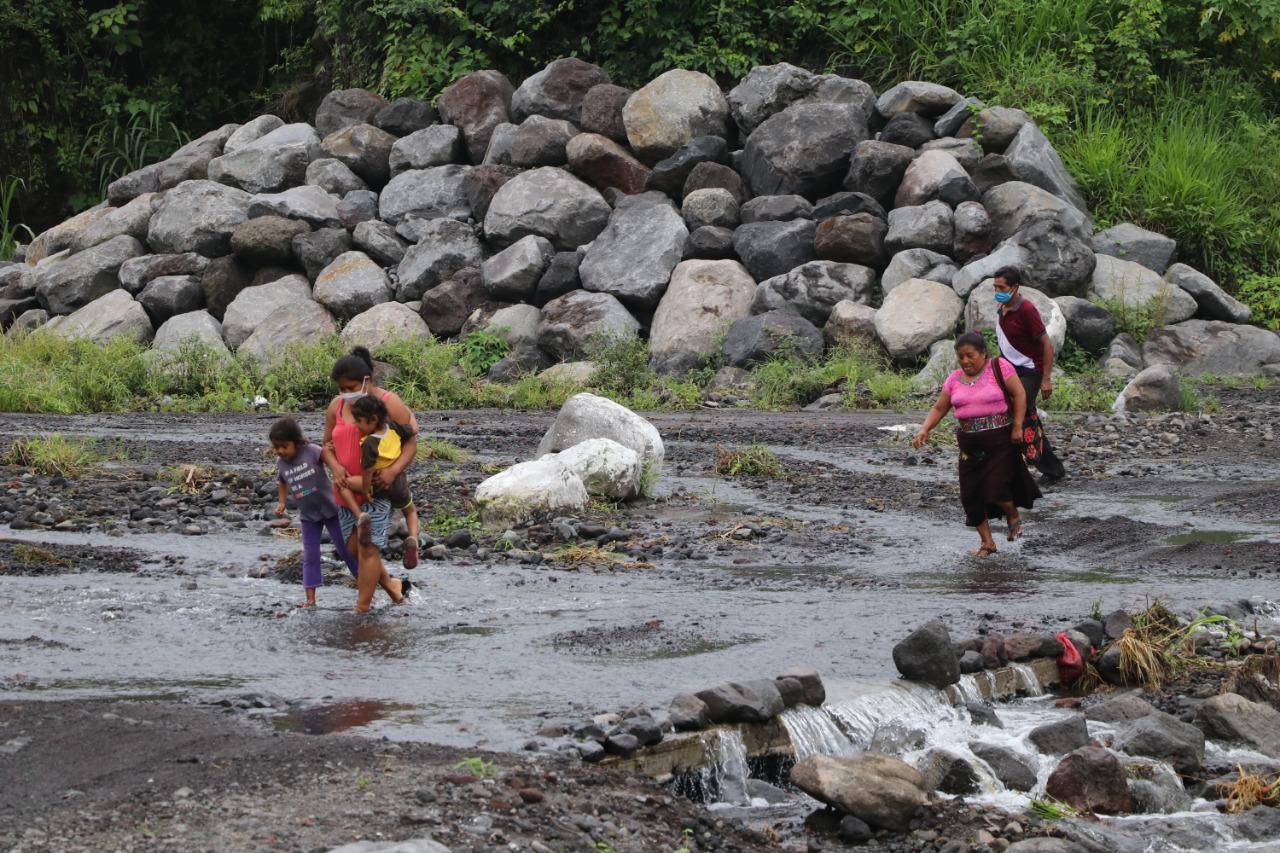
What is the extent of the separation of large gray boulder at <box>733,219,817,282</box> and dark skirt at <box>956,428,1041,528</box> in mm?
9994

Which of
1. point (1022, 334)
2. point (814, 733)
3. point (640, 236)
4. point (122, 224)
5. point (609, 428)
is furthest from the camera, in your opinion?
point (122, 224)

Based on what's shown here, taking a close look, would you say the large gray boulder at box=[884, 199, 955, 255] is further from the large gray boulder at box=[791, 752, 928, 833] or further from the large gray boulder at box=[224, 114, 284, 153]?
the large gray boulder at box=[791, 752, 928, 833]

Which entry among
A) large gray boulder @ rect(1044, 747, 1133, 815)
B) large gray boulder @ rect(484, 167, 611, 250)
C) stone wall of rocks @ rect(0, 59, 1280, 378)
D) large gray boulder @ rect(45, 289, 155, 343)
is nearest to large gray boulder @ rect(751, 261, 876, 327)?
stone wall of rocks @ rect(0, 59, 1280, 378)

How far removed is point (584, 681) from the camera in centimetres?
585

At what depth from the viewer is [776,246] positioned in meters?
18.7

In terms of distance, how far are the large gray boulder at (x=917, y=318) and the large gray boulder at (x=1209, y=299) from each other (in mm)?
3174

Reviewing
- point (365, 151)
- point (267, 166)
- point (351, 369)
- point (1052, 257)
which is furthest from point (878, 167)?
point (351, 369)

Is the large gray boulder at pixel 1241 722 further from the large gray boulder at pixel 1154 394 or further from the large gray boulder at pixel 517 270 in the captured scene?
the large gray boulder at pixel 517 270

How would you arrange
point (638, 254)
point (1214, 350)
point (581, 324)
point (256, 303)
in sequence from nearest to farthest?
point (1214, 350) < point (581, 324) < point (638, 254) < point (256, 303)

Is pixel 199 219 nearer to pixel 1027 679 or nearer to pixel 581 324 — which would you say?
pixel 581 324

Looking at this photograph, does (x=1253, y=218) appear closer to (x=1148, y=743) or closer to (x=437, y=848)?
(x=1148, y=743)

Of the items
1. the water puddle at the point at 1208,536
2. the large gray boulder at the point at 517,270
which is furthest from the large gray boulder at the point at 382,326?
the water puddle at the point at 1208,536

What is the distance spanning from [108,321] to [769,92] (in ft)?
32.7

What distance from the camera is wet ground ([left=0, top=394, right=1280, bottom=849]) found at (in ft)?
18.9
